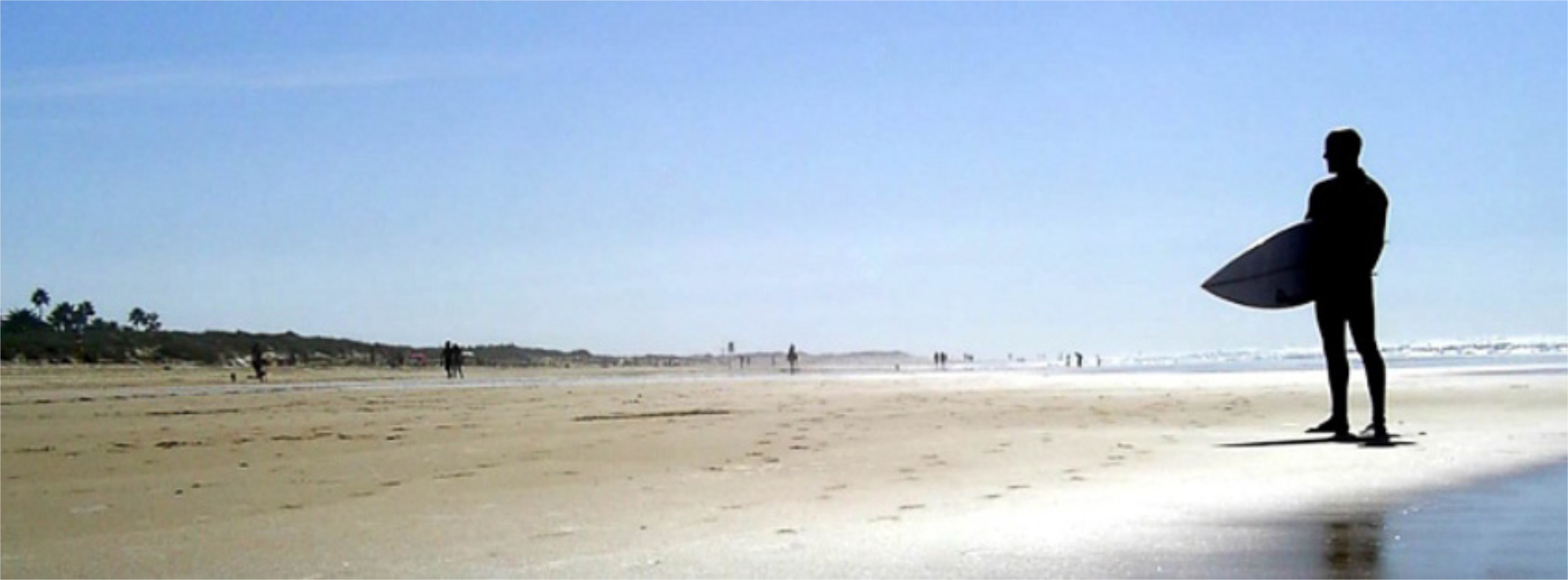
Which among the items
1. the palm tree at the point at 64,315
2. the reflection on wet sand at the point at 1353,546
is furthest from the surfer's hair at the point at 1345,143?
the palm tree at the point at 64,315

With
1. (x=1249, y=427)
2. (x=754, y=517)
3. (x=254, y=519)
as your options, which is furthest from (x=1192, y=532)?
(x=1249, y=427)

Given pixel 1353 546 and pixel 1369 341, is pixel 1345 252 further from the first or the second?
pixel 1353 546

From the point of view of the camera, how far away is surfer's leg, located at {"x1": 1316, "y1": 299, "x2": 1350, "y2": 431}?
938 centimetres

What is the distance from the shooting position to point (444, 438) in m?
11.1

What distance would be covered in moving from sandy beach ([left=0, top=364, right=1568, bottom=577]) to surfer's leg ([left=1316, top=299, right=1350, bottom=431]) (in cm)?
35

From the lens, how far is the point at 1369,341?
9320 mm

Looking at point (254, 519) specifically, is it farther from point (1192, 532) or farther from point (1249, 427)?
point (1249, 427)

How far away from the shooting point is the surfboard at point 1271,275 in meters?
9.66

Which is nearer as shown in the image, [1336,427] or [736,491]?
[736,491]

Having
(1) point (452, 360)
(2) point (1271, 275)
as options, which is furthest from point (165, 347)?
(2) point (1271, 275)

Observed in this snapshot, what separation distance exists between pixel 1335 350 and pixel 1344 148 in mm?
1324

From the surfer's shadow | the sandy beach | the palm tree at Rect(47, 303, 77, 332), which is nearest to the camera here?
the sandy beach

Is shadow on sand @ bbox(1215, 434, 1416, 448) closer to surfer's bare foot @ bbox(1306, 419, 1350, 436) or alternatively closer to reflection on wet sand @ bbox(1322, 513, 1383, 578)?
surfer's bare foot @ bbox(1306, 419, 1350, 436)

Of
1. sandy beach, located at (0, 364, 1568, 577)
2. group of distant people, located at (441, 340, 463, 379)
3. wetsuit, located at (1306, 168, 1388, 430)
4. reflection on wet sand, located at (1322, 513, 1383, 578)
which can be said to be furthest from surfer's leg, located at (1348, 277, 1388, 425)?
group of distant people, located at (441, 340, 463, 379)
